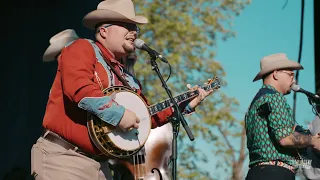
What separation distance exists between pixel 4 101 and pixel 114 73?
1930 mm

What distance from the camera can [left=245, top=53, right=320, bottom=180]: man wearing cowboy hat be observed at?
14.0 ft

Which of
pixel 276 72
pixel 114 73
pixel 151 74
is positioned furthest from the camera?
pixel 151 74

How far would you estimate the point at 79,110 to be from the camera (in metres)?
3.53

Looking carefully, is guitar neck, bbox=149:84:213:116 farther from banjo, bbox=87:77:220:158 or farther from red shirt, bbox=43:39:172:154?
red shirt, bbox=43:39:172:154

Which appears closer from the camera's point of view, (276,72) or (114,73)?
(114,73)

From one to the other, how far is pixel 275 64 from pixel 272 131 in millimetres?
555

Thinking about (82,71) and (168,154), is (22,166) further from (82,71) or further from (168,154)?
(82,71)

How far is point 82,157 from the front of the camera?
11.6ft

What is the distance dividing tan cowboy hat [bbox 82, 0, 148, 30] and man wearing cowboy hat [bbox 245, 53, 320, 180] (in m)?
1.08

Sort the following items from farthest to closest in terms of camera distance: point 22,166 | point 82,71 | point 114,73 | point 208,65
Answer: point 208,65
point 22,166
point 114,73
point 82,71

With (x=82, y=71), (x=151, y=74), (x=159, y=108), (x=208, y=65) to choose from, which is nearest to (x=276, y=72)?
(x=159, y=108)

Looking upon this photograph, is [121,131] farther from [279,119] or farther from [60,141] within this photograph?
[279,119]

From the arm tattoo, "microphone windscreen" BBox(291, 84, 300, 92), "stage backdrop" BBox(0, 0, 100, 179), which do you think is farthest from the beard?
"stage backdrop" BBox(0, 0, 100, 179)

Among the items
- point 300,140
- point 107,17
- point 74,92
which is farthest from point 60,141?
point 300,140
